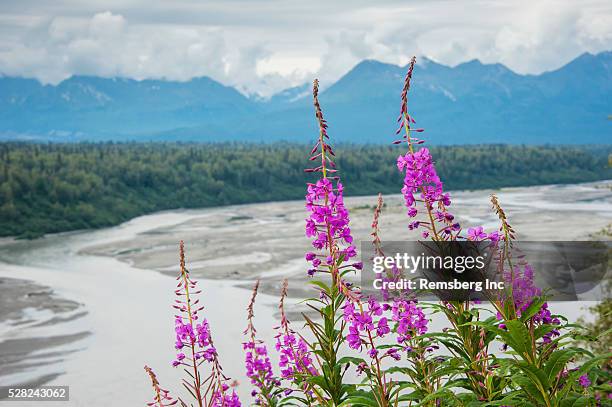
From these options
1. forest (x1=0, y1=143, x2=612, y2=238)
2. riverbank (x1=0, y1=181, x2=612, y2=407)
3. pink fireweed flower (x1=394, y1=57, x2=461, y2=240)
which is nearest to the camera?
pink fireweed flower (x1=394, y1=57, x2=461, y2=240)

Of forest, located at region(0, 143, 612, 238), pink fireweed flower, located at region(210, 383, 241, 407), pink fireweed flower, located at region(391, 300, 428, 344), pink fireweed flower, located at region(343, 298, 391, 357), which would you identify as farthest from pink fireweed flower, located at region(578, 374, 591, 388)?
forest, located at region(0, 143, 612, 238)

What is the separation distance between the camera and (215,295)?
3134 centimetres

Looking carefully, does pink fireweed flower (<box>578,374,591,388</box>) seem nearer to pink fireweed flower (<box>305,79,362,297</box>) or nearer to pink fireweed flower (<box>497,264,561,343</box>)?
pink fireweed flower (<box>497,264,561,343</box>)

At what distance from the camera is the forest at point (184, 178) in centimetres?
6162

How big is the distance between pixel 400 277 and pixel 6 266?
39639mm

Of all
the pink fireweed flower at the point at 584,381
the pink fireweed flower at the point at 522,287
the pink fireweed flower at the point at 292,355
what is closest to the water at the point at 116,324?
the pink fireweed flower at the point at 292,355

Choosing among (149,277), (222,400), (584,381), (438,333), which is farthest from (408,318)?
(149,277)

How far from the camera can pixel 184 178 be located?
8275cm

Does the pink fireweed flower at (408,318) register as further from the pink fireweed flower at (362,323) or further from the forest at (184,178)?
the forest at (184,178)

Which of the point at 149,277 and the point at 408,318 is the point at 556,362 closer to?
the point at 408,318

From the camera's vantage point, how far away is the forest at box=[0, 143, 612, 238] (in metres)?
61.6

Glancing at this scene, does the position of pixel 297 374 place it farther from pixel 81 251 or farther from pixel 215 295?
pixel 81 251

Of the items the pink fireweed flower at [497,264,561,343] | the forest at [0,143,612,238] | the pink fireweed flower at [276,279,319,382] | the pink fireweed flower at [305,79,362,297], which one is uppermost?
the forest at [0,143,612,238]

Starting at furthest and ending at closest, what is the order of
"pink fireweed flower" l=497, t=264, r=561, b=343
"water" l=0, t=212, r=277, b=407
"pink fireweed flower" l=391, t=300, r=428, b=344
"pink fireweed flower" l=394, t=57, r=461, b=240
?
"water" l=0, t=212, r=277, b=407 < "pink fireweed flower" l=391, t=300, r=428, b=344 < "pink fireweed flower" l=394, t=57, r=461, b=240 < "pink fireweed flower" l=497, t=264, r=561, b=343
